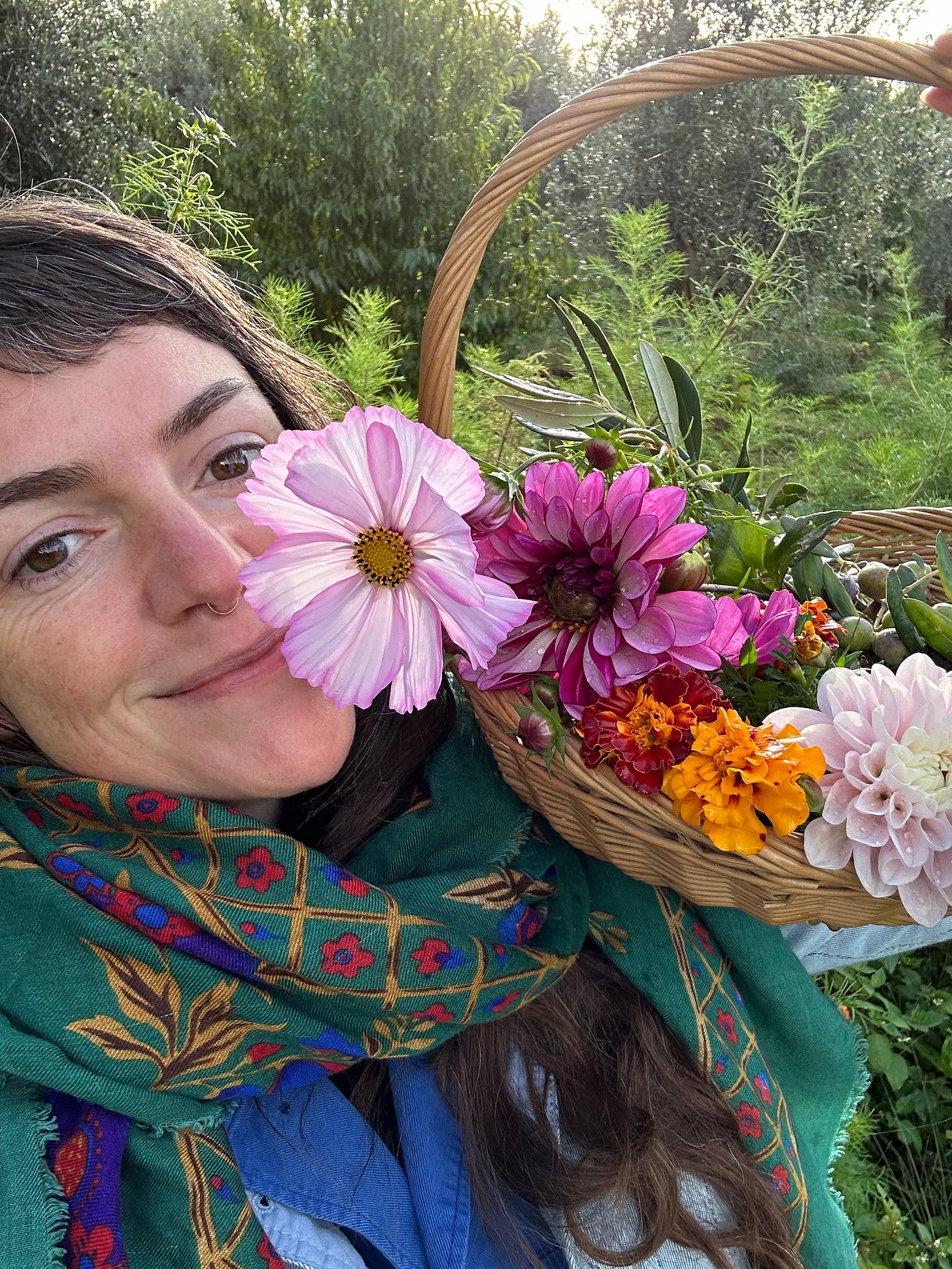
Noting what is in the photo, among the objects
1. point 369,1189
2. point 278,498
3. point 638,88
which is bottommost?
point 369,1189

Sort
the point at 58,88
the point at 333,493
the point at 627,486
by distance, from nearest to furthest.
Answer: the point at 333,493 < the point at 627,486 < the point at 58,88

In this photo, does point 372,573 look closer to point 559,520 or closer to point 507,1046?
point 559,520

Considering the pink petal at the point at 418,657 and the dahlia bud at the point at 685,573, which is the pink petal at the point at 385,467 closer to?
the pink petal at the point at 418,657

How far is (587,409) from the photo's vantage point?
0.75m

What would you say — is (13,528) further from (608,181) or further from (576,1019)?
(608,181)

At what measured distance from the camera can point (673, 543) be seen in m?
0.60

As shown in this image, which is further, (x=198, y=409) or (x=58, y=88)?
(x=58, y=88)

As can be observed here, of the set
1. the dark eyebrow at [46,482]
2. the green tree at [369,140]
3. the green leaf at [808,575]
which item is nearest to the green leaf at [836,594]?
the green leaf at [808,575]

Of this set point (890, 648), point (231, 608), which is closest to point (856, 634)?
point (890, 648)

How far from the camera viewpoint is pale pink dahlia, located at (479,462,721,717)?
602 mm

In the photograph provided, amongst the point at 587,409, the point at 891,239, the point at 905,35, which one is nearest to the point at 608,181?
the point at 891,239

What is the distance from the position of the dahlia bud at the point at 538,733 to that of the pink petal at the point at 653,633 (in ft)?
0.25

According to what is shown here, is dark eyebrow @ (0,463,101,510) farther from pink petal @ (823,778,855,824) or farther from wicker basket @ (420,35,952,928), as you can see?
pink petal @ (823,778,855,824)

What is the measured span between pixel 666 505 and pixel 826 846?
0.23 metres
